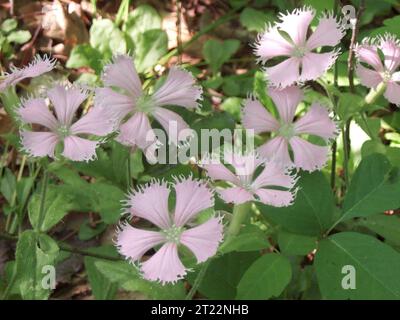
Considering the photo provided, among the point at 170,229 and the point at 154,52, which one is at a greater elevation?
the point at 154,52

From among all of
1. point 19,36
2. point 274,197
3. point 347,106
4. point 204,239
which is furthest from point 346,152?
point 19,36

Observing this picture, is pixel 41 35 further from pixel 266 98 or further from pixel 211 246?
pixel 211 246

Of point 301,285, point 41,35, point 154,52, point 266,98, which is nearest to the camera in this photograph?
point 301,285

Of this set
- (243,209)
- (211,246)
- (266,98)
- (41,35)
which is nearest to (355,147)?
(266,98)

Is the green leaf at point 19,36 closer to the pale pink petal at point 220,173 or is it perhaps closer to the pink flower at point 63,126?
the pink flower at point 63,126

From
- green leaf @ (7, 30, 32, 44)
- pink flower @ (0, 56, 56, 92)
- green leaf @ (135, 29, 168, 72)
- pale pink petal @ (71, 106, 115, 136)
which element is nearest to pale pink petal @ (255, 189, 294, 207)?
pale pink petal @ (71, 106, 115, 136)

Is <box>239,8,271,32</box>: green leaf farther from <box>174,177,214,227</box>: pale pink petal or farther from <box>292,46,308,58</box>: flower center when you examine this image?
<box>174,177,214,227</box>: pale pink petal
